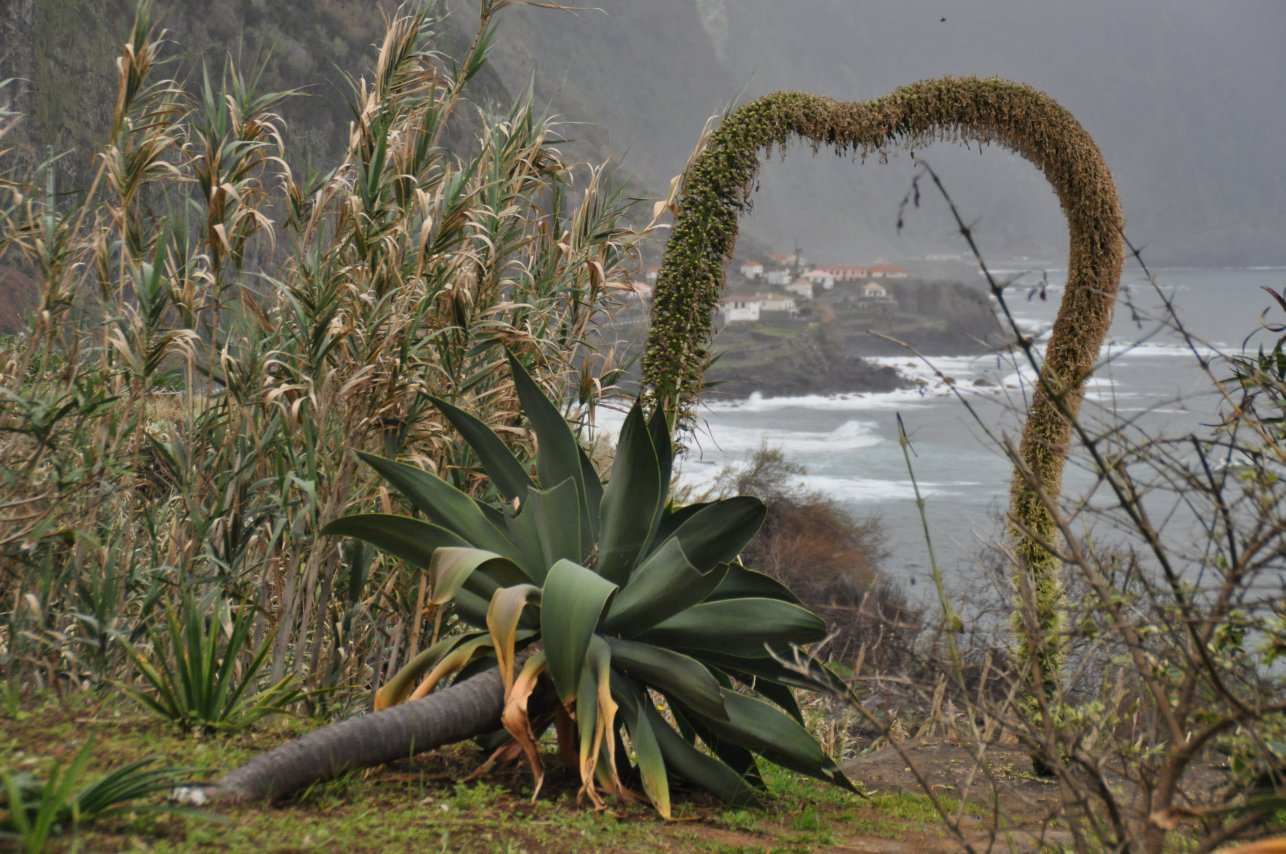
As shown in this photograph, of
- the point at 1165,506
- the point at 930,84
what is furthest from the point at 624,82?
the point at 930,84

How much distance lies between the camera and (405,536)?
3238 mm

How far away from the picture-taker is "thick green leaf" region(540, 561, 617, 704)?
2.83m

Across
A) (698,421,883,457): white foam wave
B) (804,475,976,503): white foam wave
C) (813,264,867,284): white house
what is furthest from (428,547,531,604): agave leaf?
(813,264,867,284): white house

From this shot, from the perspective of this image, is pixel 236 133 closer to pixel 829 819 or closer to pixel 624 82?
pixel 829 819

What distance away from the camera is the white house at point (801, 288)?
73250 mm

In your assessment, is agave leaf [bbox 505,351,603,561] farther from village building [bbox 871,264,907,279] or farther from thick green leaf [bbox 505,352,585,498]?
village building [bbox 871,264,907,279]

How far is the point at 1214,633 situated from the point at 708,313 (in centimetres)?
351

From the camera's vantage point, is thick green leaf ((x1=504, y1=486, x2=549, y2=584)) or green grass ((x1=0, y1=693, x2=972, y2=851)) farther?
thick green leaf ((x1=504, y1=486, x2=549, y2=584))

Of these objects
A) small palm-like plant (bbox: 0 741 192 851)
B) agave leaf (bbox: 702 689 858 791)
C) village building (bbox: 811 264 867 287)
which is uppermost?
village building (bbox: 811 264 867 287)

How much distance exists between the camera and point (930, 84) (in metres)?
6.13

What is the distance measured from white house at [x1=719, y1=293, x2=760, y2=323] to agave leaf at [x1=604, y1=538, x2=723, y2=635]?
6289 cm

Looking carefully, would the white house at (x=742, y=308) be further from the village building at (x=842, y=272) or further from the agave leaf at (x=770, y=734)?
the agave leaf at (x=770, y=734)

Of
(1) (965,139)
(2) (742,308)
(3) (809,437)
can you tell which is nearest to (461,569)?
(1) (965,139)

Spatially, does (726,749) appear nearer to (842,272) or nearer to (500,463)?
(500,463)
